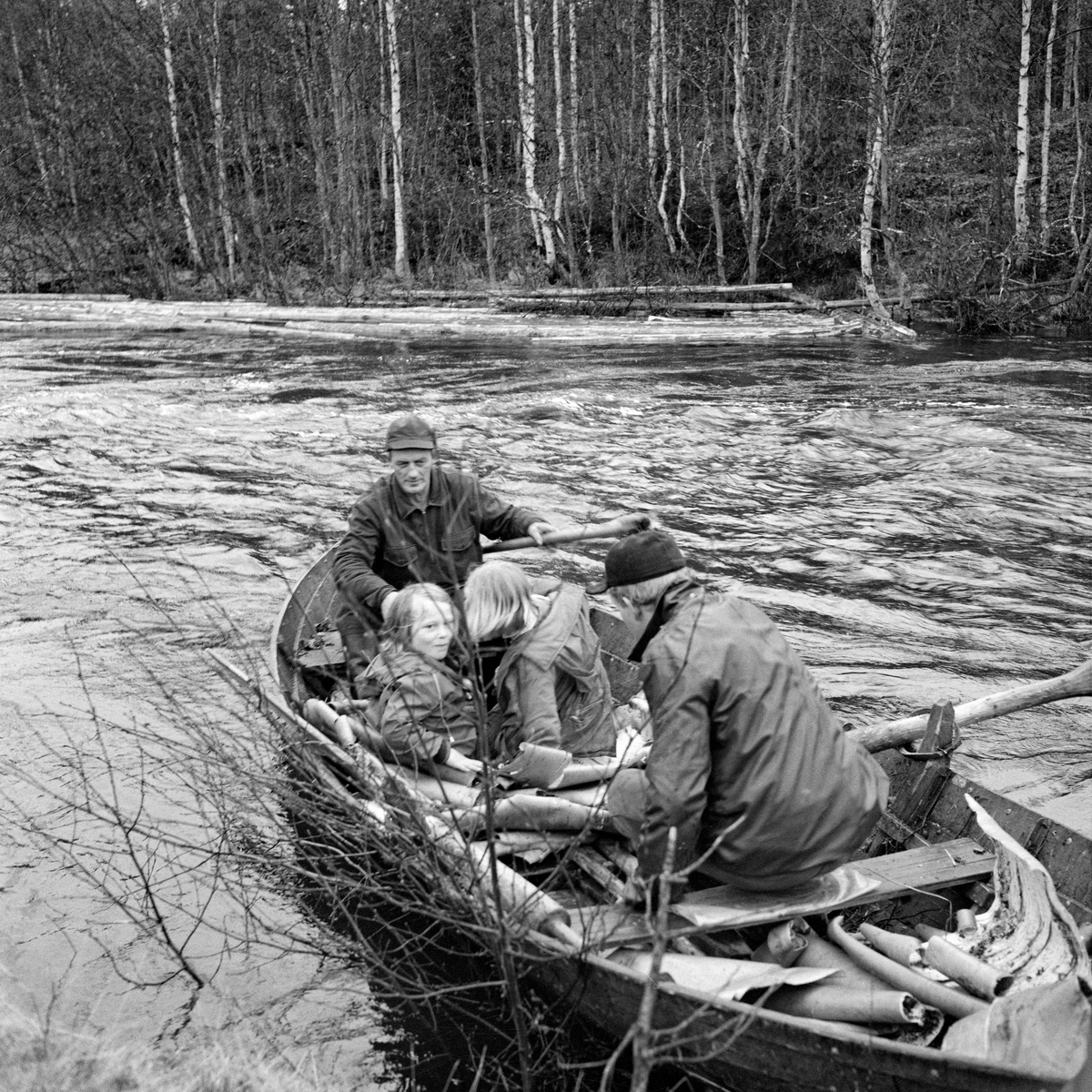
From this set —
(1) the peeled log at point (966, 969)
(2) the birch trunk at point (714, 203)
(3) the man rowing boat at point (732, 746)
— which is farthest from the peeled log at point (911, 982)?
(2) the birch trunk at point (714, 203)

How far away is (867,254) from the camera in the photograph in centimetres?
1973

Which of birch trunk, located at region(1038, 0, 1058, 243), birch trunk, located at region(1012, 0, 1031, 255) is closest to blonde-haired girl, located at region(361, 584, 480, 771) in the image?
birch trunk, located at region(1012, 0, 1031, 255)

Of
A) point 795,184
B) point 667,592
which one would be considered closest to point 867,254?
point 795,184

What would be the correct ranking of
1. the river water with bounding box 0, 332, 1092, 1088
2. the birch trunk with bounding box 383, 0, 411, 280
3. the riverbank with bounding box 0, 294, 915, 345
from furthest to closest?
the birch trunk with bounding box 383, 0, 411, 280
the riverbank with bounding box 0, 294, 915, 345
the river water with bounding box 0, 332, 1092, 1088

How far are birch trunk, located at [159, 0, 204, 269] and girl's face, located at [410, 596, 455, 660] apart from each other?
965 inches

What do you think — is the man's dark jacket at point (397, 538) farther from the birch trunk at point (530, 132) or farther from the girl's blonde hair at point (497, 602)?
the birch trunk at point (530, 132)

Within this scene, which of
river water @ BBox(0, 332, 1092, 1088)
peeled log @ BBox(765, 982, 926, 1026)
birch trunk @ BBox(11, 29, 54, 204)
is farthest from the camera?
birch trunk @ BBox(11, 29, 54, 204)

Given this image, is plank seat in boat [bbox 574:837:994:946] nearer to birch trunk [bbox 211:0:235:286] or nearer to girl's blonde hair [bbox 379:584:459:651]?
girl's blonde hair [bbox 379:584:459:651]

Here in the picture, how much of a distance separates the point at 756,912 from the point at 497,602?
1.46 meters

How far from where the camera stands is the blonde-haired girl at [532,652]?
444cm

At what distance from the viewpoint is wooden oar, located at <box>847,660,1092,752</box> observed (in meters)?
5.00

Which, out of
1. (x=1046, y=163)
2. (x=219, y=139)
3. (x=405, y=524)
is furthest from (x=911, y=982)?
(x=219, y=139)

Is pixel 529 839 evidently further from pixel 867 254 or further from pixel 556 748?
pixel 867 254

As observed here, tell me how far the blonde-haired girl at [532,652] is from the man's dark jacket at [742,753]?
100 cm
